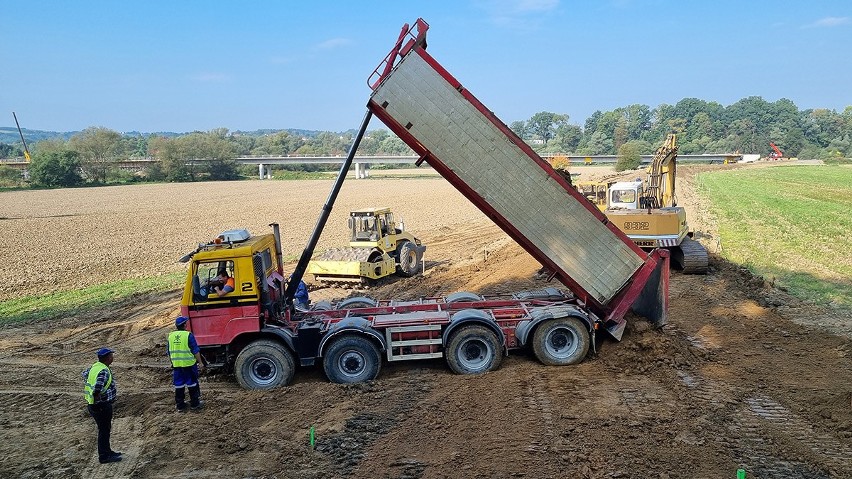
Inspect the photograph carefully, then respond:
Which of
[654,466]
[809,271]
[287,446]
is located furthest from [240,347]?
[809,271]

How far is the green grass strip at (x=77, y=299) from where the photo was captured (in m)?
16.6

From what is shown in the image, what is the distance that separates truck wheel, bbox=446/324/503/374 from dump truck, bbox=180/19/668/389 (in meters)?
0.02

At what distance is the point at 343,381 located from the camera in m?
9.99

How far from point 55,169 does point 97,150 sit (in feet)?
31.2

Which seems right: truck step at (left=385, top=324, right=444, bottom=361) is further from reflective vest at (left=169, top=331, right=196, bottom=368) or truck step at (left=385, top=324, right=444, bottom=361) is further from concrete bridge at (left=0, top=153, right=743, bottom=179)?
concrete bridge at (left=0, top=153, right=743, bottom=179)

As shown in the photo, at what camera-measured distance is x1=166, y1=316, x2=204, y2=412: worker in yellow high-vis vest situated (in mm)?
8922

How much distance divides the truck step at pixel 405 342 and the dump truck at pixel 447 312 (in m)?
0.02

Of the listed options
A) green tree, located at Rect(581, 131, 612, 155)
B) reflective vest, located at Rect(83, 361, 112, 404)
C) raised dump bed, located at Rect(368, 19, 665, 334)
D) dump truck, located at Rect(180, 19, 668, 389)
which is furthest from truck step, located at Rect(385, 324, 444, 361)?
green tree, located at Rect(581, 131, 612, 155)

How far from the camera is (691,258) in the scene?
17578mm

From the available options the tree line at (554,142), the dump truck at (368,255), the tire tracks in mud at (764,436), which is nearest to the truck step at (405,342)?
the tire tracks in mud at (764,436)

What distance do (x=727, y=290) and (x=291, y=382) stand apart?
38.1 feet

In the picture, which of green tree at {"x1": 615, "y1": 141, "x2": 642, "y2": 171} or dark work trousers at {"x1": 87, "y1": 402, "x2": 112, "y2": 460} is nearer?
dark work trousers at {"x1": 87, "y1": 402, "x2": 112, "y2": 460}

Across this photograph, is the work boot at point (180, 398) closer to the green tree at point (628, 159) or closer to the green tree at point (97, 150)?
the green tree at point (628, 159)

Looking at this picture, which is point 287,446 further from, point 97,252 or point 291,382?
point 97,252
